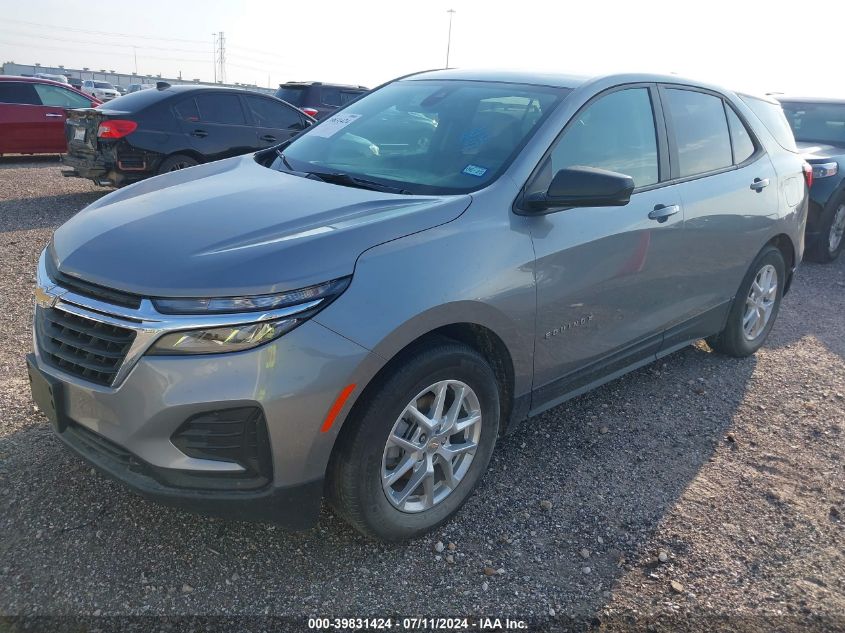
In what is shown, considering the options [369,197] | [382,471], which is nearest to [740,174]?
[369,197]

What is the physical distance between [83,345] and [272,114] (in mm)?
8005

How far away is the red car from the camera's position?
12133mm

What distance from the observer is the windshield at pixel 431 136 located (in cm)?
298

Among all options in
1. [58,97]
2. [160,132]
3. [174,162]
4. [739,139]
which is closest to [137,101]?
[160,132]

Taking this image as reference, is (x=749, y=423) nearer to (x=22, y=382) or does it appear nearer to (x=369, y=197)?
(x=369, y=197)

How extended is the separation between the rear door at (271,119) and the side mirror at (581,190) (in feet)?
23.3

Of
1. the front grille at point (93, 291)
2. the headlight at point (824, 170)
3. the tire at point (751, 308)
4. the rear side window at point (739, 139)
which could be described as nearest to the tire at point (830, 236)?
the headlight at point (824, 170)

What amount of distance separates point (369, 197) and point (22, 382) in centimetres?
235

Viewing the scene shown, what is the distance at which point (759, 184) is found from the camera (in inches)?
168

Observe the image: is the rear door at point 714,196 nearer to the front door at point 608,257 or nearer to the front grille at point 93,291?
the front door at point 608,257

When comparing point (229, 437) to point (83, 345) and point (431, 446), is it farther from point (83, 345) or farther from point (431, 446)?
point (431, 446)

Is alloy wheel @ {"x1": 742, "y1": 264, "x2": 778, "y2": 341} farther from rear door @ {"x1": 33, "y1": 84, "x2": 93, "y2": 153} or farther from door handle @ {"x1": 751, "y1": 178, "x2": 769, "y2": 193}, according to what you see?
rear door @ {"x1": 33, "y1": 84, "x2": 93, "y2": 153}

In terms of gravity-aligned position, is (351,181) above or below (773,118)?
below

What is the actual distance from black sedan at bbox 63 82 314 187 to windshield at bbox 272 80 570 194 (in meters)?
5.16
